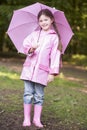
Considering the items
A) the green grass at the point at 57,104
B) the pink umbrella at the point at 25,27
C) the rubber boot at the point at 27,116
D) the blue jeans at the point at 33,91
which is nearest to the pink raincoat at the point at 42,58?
the blue jeans at the point at 33,91

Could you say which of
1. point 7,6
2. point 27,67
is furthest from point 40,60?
point 7,6

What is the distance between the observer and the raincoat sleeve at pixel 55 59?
17.0 feet

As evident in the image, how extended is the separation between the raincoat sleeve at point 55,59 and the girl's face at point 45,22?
23cm

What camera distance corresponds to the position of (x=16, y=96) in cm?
705

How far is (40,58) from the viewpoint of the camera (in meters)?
5.29

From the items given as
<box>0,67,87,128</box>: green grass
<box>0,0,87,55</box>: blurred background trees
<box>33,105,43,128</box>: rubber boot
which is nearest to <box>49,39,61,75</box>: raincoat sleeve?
<box>33,105,43,128</box>: rubber boot

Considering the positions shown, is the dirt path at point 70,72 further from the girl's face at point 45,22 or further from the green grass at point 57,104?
the girl's face at point 45,22

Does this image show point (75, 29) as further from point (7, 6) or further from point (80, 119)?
point (80, 119)

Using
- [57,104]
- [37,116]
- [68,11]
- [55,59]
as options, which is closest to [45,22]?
[55,59]

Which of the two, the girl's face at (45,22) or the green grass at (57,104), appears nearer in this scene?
the girl's face at (45,22)

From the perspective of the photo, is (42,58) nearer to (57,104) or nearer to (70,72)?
(57,104)

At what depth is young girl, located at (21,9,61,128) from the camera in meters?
5.26

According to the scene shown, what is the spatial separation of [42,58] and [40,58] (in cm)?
3

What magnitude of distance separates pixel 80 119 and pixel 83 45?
697 inches
